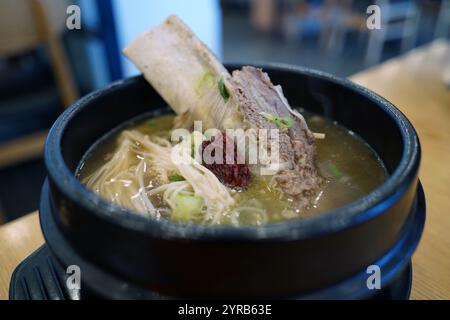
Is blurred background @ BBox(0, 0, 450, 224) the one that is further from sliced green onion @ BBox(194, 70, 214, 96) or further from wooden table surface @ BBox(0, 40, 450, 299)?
wooden table surface @ BBox(0, 40, 450, 299)

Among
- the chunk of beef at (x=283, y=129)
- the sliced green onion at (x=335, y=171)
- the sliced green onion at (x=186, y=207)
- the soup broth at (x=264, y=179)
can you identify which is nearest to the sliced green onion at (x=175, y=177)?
the soup broth at (x=264, y=179)

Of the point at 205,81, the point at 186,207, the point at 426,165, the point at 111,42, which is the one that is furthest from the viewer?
the point at 111,42

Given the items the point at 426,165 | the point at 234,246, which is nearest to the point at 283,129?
the point at 234,246

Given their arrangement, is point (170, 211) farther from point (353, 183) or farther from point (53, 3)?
point (53, 3)

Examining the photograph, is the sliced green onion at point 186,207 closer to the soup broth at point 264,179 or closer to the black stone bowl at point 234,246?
the soup broth at point 264,179

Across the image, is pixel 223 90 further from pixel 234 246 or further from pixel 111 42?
pixel 111 42
